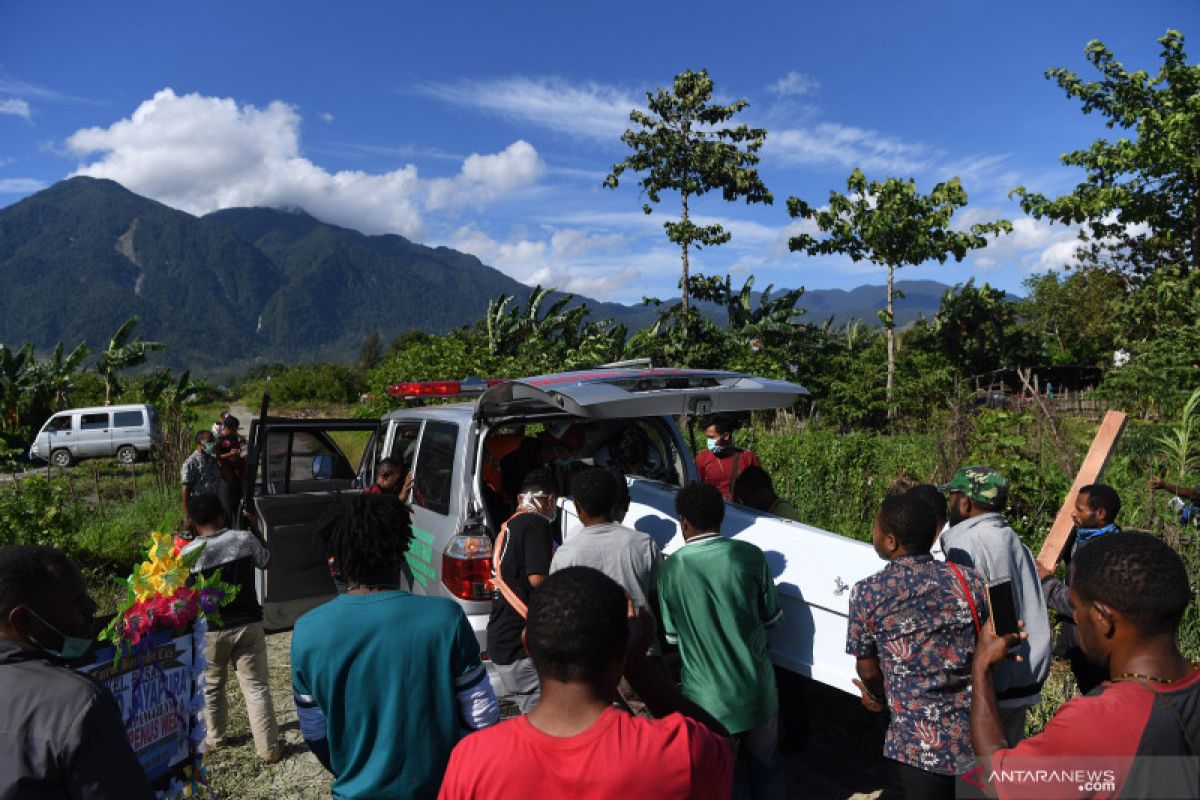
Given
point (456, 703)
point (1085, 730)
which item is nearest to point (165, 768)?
point (456, 703)

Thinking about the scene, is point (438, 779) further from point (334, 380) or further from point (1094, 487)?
point (334, 380)

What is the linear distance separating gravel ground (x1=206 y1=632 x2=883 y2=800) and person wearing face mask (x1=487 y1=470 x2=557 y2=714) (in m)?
1.19

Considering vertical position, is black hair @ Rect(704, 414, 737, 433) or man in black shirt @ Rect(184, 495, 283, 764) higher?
black hair @ Rect(704, 414, 737, 433)

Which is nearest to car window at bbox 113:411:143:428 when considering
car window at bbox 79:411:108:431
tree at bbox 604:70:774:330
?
car window at bbox 79:411:108:431

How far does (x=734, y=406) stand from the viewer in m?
4.50

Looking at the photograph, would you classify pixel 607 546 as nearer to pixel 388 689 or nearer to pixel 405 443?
pixel 388 689

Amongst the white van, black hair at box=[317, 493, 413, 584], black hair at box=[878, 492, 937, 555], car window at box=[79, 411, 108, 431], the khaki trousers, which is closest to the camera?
Result: black hair at box=[317, 493, 413, 584]

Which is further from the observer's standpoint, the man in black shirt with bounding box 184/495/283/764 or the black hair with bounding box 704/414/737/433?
the black hair with bounding box 704/414/737/433

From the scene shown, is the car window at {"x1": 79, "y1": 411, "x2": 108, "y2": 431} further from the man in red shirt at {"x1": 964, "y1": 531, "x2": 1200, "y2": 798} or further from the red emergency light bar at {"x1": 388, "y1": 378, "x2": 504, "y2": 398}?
the man in red shirt at {"x1": 964, "y1": 531, "x2": 1200, "y2": 798}

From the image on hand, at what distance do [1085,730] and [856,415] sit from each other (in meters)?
22.4

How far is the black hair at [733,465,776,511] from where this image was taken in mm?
4922

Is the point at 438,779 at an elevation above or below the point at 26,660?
below

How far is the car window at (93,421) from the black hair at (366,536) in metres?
25.4

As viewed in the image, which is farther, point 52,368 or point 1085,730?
point 52,368
